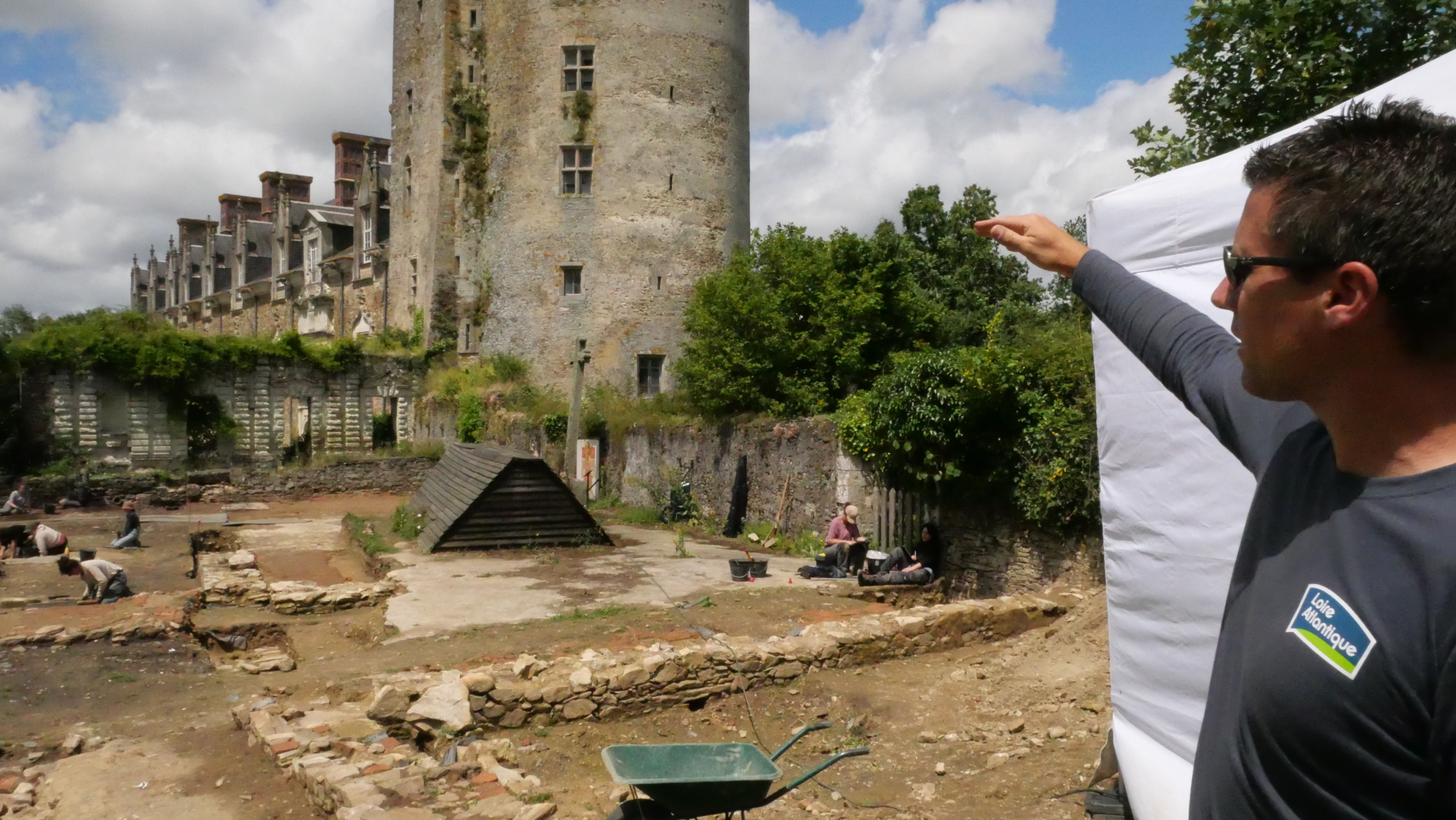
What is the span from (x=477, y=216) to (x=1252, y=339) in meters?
34.2

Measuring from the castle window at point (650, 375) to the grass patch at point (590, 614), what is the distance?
20032 mm

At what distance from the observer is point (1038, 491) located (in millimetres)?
10773

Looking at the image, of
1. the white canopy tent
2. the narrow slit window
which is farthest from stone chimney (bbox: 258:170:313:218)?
the white canopy tent

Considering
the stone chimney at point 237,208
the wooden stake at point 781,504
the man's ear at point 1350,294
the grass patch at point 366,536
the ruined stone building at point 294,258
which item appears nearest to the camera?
the man's ear at point 1350,294

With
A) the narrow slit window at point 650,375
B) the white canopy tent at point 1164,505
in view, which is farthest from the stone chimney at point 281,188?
the white canopy tent at point 1164,505

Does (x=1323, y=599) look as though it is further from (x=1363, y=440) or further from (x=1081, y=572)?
(x=1081, y=572)

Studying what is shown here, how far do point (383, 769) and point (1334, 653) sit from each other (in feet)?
18.8

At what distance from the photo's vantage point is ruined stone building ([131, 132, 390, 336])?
135 feet

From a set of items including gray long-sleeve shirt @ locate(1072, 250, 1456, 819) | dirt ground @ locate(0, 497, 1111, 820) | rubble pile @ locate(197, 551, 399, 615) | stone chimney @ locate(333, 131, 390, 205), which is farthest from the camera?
stone chimney @ locate(333, 131, 390, 205)

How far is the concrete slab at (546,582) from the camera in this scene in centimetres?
1144

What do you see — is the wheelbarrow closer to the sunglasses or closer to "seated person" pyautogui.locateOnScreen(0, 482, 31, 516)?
the sunglasses

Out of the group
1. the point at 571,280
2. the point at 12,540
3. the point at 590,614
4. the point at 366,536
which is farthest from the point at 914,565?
the point at 571,280

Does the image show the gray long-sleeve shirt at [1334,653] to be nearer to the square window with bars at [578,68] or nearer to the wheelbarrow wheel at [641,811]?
the wheelbarrow wheel at [641,811]

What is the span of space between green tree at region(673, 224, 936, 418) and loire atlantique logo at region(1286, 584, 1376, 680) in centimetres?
1738
